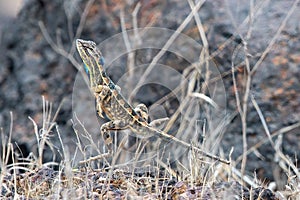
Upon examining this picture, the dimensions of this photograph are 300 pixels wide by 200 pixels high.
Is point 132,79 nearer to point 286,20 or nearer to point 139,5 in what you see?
point 139,5

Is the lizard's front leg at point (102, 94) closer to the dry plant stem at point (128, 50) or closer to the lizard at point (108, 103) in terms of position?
the lizard at point (108, 103)

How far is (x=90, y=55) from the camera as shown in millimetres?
2953

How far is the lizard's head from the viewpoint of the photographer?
2.94m

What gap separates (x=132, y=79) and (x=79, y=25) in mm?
709

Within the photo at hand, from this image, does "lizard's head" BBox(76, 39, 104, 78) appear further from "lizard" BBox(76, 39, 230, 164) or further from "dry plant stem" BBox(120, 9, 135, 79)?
"dry plant stem" BBox(120, 9, 135, 79)

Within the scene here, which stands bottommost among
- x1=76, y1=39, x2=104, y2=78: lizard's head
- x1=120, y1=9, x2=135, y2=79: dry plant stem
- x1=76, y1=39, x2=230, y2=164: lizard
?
x1=76, y1=39, x2=230, y2=164: lizard

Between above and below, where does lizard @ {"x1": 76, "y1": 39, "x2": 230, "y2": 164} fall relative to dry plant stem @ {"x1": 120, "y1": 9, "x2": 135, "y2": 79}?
below

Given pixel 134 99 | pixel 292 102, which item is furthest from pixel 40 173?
pixel 292 102

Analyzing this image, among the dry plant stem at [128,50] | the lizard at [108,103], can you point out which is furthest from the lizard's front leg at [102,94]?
the dry plant stem at [128,50]

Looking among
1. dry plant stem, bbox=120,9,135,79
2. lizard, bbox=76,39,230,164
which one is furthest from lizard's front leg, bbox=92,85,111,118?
dry plant stem, bbox=120,9,135,79

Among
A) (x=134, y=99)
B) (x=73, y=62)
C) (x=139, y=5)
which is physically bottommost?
(x=134, y=99)

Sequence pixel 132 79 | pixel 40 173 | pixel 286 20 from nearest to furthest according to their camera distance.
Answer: pixel 40 173 < pixel 286 20 < pixel 132 79

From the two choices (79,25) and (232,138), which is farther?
(79,25)

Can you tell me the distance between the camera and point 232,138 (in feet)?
16.4
